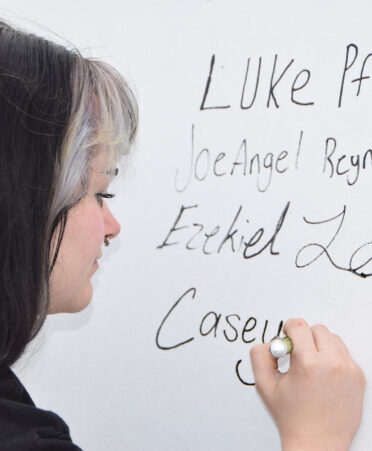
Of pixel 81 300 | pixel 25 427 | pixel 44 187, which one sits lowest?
pixel 25 427

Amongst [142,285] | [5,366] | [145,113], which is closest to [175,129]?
[145,113]

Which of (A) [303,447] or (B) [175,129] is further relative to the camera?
(B) [175,129]

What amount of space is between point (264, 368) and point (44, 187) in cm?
27

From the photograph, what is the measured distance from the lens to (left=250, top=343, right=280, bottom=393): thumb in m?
0.59

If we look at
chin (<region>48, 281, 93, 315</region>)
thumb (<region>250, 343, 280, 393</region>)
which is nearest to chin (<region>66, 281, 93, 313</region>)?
chin (<region>48, 281, 93, 315</region>)

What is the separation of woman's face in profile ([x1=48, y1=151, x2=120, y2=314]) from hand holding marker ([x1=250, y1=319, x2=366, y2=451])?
0.19 meters

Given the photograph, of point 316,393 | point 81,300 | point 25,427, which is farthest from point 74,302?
point 316,393

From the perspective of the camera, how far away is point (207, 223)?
0.67 metres

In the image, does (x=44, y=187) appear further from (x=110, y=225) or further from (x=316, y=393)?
(x=316, y=393)

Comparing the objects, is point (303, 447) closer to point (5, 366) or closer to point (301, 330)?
point (301, 330)

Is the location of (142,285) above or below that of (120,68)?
below

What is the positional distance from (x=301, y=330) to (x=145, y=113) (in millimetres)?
302

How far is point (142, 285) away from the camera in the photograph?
0.71 m

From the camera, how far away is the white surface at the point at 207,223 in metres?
0.59
